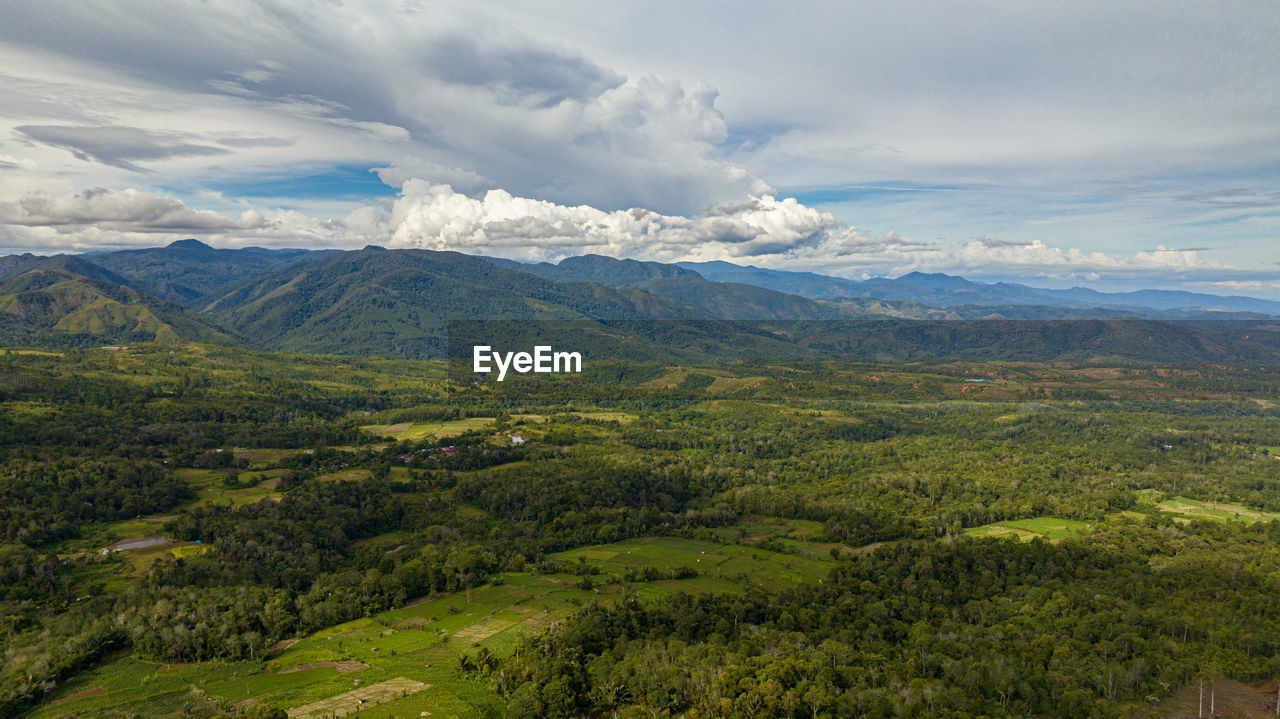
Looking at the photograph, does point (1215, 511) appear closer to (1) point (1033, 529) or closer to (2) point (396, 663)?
(1) point (1033, 529)

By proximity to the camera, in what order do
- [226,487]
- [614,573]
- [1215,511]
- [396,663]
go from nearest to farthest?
1. [396,663]
2. [614,573]
3. [1215,511]
4. [226,487]

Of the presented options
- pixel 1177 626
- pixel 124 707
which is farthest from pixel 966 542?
pixel 124 707

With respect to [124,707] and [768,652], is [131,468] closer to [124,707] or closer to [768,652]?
[124,707]

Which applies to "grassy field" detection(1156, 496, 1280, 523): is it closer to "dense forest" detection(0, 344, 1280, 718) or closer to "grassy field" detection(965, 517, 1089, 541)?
"dense forest" detection(0, 344, 1280, 718)

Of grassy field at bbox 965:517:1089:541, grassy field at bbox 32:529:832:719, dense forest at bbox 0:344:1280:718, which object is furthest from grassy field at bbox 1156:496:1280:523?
grassy field at bbox 32:529:832:719

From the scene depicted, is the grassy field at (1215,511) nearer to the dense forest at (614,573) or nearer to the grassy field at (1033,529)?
the dense forest at (614,573)

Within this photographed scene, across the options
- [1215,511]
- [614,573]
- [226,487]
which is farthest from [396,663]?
[1215,511]

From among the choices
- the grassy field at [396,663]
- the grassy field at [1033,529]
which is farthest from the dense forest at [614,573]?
the grassy field at [1033,529]
